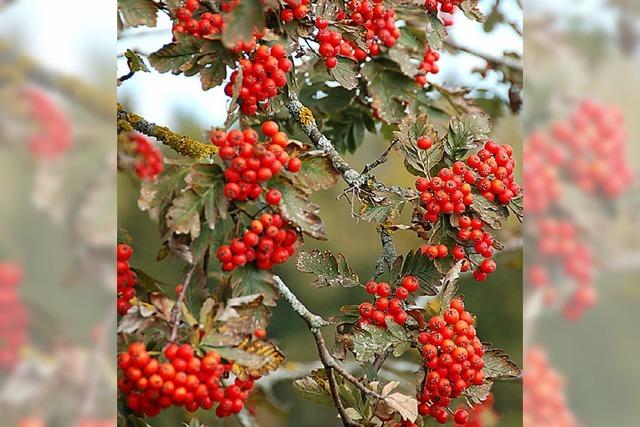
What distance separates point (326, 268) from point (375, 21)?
305 millimetres

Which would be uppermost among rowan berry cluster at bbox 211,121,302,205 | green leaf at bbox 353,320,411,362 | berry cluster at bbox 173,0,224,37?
berry cluster at bbox 173,0,224,37

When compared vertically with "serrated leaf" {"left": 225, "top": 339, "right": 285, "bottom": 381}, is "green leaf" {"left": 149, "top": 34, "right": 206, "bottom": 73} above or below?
above

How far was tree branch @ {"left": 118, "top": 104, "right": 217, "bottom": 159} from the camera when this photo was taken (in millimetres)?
1009

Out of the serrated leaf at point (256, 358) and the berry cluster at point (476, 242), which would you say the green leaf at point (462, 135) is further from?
the serrated leaf at point (256, 358)

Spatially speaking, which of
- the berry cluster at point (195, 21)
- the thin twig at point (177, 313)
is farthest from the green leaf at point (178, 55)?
the thin twig at point (177, 313)

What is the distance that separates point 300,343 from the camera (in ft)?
6.09

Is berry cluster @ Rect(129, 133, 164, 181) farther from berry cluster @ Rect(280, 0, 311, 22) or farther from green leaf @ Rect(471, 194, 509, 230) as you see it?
green leaf @ Rect(471, 194, 509, 230)

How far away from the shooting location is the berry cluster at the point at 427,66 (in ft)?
3.62

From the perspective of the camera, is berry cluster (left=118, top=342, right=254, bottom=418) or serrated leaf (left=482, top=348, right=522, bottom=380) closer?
berry cluster (left=118, top=342, right=254, bottom=418)
